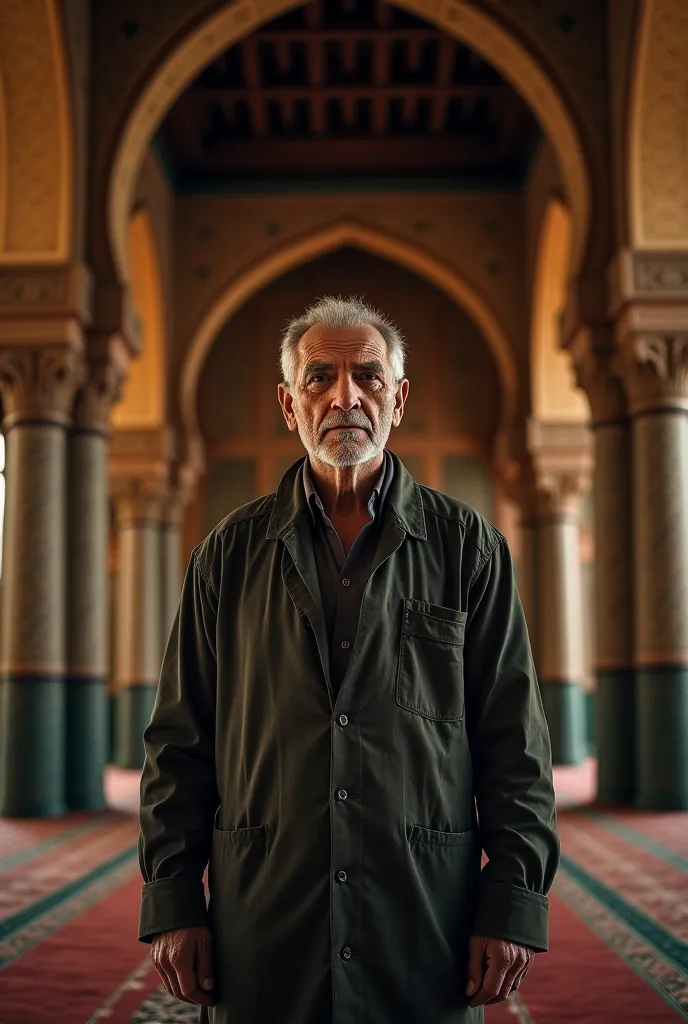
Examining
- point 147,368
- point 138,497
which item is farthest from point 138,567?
point 147,368

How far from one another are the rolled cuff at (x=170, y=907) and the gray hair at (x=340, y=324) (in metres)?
1.01

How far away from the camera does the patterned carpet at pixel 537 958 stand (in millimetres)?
3803

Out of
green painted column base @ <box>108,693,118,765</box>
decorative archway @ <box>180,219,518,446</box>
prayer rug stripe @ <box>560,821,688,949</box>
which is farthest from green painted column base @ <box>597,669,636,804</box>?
green painted column base @ <box>108,693,118,765</box>

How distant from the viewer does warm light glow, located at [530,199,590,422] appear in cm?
1341

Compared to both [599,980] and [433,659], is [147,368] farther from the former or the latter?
[433,659]

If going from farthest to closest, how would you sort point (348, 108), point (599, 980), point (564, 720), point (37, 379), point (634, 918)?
point (564, 720), point (348, 108), point (37, 379), point (634, 918), point (599, 980)

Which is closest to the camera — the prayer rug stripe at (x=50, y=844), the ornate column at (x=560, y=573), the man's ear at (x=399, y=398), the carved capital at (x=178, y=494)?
the man's ear at (x=399, y=398)

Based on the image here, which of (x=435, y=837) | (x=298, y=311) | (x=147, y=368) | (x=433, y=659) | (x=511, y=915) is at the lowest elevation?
(x=511, y=915)

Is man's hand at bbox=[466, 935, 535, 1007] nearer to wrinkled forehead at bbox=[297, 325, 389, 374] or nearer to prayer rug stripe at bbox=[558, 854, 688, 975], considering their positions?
wrinkled forehead at bbox=[297, 325, 389, 374]

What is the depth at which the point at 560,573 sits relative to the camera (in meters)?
14.2

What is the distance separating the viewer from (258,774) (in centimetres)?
209

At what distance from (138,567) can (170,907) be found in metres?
12.2

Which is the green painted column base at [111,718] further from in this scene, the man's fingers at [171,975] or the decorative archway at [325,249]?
the man's fingers at [171,975]

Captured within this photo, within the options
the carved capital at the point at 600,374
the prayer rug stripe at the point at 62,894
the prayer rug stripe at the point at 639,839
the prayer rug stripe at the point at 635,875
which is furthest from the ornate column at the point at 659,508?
the prayer rug stripe at the point at 62,894
